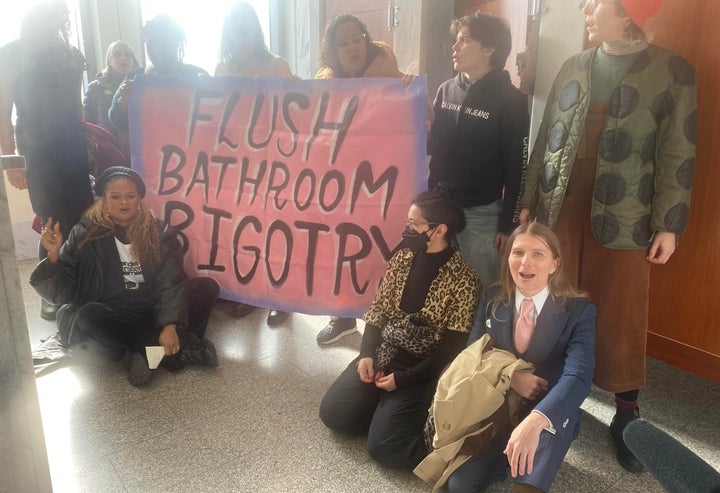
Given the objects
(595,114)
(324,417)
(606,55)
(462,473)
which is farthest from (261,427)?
(606,55)

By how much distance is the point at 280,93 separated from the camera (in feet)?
8.36

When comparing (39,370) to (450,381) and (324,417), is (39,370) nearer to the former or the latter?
(324,417)

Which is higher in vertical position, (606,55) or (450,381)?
(606,55)

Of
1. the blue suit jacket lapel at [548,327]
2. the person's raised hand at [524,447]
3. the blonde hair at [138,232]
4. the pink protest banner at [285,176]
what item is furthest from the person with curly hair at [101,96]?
the person's raised hand at [524,447]

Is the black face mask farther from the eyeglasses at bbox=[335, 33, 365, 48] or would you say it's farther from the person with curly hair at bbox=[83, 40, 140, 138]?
the person with curly hair at bbox=[83, 40, 140, 138]

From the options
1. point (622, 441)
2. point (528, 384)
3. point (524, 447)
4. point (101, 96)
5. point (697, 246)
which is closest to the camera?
point (524, 447)

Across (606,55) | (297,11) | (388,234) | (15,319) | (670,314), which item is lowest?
(670,314)

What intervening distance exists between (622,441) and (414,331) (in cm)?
72

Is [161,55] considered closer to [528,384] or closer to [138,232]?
[138,232]

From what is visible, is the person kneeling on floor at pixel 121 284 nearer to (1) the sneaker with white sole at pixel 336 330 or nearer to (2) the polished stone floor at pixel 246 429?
(2) the polished stone floor at pixel 246 429

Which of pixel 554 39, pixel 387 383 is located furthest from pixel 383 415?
pixel 554 39

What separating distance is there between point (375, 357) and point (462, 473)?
52 centimetres

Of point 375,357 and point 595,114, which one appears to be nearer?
point 595,114

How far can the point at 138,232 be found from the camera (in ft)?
7.75
